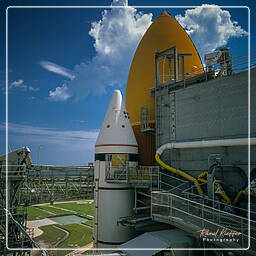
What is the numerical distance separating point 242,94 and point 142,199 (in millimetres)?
8829

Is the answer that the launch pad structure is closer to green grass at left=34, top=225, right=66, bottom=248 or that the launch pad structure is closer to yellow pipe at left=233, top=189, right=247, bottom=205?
green grass at left=34, top=225, right=66, bottom=248

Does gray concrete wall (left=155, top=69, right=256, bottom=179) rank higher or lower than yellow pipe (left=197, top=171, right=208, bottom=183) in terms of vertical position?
higher

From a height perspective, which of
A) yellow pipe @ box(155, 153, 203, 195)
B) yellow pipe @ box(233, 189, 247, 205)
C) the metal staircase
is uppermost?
yellow pipe @ box(155, 153, 203, 195)

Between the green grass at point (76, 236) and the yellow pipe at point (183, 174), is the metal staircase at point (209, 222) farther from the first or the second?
the green grass at point (76, 236)

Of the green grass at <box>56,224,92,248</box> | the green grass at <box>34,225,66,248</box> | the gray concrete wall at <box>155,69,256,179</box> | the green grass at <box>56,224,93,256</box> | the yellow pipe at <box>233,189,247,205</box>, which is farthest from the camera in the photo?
the green grass at <box>34,225,66,248</box>

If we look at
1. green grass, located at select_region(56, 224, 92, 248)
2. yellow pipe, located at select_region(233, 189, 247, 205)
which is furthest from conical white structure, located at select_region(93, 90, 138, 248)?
green grass, located at select_region(56, 224, 92, 248)

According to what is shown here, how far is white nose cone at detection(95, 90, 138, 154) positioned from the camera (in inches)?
627

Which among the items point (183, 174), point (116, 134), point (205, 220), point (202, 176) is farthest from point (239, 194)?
point (116, 134)

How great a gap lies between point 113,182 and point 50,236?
13.0 m

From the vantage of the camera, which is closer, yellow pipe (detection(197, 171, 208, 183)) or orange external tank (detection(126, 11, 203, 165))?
yellow pipe (detection(197, 171, 208, 183))

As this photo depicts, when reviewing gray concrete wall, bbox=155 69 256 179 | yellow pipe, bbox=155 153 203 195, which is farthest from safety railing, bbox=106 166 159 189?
gray concrete wall, bbox=155 69 256 179

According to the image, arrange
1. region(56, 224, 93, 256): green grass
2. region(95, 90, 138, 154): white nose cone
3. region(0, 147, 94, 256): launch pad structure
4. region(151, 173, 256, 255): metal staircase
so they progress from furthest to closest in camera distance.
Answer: region(56, 224, 93, 256): green grass < region(95, 90, 138, 154): white nose cone < region(0, 147, 94, 256): launch pad structure < region(151, 173, 256, 255): metal staircase

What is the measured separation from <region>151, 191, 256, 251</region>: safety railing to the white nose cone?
5.10 m

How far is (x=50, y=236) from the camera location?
23641 mm
